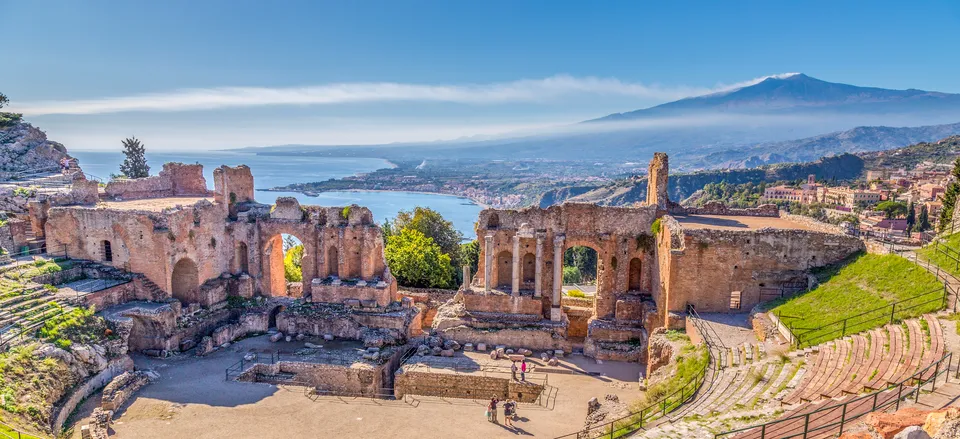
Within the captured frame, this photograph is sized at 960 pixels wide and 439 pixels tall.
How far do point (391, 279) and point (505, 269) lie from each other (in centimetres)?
571

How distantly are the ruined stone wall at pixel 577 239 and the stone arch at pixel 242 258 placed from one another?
11.8m

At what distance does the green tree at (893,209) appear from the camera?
197 feet

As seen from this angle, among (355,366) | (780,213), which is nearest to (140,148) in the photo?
(355,366)

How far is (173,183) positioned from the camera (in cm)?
3225

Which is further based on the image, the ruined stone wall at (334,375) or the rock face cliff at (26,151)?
the rock face cliff at (26,151)

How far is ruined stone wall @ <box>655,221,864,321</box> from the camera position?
2175 centimetres

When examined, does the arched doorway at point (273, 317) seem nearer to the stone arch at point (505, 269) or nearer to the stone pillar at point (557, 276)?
the stone arch at point (505, 269)

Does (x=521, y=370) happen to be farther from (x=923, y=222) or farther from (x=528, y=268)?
(x=923, y=222)

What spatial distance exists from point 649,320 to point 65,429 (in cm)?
2107

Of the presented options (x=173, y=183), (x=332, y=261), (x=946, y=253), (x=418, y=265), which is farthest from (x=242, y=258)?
(x=946, y=253)

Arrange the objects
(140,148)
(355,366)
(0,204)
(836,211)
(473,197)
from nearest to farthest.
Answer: (355,366), (0,204), (140,148), (836,211), (473,197)

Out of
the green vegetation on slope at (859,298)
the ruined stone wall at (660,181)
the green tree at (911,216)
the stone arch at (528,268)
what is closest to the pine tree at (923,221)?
the green tree at (911,216)

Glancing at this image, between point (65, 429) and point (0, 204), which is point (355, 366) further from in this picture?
point (0, 204)

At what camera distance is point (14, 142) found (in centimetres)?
4134
